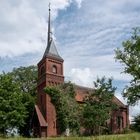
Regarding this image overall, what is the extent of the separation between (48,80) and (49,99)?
3578mm

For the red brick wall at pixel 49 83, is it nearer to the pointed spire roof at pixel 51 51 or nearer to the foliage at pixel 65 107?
the pointed spire roof at pixel 51 51

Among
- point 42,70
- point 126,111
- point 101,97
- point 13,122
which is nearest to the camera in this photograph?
point 101,97

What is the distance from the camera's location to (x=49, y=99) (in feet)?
220

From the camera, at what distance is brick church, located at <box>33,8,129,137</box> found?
215ft

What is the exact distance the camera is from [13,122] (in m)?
61.9

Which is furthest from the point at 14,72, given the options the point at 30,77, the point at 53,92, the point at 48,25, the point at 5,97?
the point at 53,92

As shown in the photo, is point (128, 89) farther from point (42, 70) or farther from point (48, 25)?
point (48, 25)

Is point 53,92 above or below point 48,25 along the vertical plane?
below

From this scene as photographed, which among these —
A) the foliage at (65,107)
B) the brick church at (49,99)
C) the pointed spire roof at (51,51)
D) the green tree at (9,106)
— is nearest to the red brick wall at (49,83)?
the brick church at (49,99)

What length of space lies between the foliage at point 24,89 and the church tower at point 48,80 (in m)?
3.07

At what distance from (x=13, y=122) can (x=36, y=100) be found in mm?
12096

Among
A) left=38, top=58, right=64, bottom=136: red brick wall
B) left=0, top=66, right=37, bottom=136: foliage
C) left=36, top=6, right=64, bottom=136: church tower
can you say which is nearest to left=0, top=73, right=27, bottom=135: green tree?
left=0, top=66, right=37, bottom=136: foliage

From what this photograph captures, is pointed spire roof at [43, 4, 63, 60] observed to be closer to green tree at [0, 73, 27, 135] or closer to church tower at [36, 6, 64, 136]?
church tower at [36, 6, 64, 136]

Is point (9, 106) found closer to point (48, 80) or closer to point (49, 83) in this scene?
point (49, 83)
